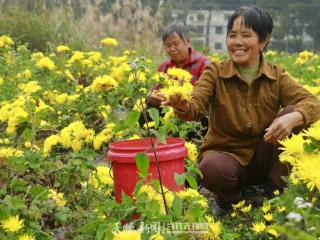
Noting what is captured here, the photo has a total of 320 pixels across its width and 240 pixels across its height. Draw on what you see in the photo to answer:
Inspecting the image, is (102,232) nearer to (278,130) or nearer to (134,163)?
(134,163)

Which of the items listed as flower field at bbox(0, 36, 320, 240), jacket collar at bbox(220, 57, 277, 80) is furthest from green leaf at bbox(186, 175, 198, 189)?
jacket collar at bbox(220, 57, 277, 80)

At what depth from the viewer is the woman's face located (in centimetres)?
277

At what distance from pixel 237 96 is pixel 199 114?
327 mm

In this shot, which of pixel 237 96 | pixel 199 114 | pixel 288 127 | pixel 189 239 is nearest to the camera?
pixel 189 239

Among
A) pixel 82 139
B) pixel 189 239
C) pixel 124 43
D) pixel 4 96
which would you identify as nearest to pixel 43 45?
pixel 124 43

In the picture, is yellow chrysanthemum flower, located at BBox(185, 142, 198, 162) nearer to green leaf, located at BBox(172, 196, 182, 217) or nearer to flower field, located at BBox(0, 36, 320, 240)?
flower field, located at BBox(0, 36, 320, 240)

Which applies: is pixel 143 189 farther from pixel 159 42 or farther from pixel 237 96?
pixel 159 42

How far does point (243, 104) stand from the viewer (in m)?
2.86

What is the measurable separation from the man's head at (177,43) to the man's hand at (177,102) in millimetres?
1628

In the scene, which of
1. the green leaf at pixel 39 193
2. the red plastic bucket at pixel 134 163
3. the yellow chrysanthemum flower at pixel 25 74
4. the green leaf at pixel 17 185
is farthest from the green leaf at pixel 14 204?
the yellow chrysanthemum flower at pixel 25 74

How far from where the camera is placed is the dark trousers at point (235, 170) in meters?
2.79

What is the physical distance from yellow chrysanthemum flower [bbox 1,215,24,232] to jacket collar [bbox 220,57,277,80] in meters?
1.42

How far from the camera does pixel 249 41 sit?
2.77 metres

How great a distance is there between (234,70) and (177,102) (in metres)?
0.58
